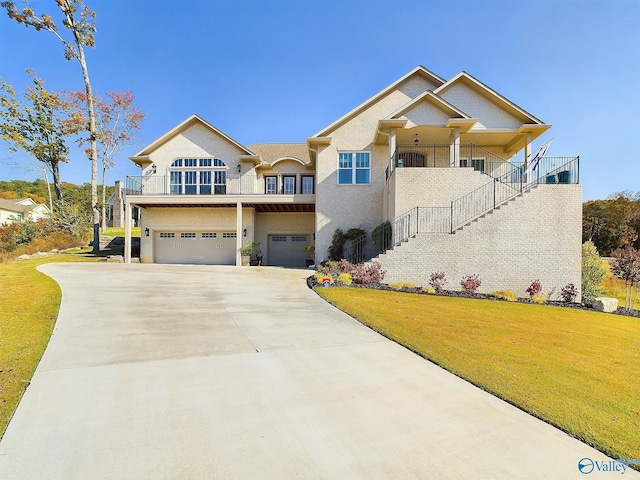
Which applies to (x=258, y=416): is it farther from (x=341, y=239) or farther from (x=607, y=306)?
(x=341, y=239)

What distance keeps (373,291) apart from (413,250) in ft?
9.77

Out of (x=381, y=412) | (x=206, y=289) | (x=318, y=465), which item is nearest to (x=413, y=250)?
(x=206, y=289)

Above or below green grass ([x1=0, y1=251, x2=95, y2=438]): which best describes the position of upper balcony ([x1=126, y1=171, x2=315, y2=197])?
above

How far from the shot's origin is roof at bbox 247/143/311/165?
74.3 ft

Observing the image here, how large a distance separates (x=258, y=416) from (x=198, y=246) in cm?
1950

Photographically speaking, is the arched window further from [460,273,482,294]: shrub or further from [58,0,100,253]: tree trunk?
[460,273,482,294]: shrub

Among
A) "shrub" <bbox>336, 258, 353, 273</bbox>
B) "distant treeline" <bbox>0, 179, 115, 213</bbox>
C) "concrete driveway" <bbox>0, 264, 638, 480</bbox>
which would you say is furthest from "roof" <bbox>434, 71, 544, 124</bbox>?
A: "distant treeline" <bbox>0, 179, 115, 213</bbox>

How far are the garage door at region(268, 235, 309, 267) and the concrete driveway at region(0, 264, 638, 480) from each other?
1589cm

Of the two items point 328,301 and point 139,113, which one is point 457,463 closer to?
point 328,301

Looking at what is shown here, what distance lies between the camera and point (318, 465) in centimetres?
247

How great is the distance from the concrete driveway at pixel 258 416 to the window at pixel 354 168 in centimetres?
1298

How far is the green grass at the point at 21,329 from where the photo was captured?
3.45 metres

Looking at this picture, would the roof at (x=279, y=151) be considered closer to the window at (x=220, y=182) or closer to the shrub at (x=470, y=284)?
the window at (x=220, y=182)

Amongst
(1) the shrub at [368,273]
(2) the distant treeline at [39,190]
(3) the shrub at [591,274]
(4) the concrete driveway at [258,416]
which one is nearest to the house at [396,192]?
(1) the shrub at [368,273]
